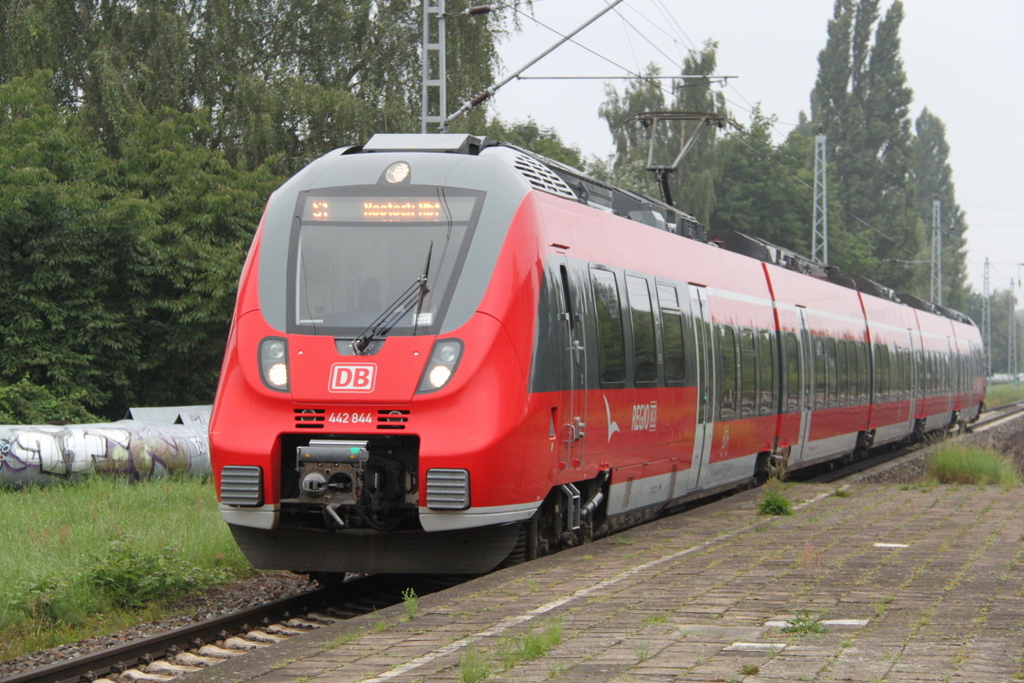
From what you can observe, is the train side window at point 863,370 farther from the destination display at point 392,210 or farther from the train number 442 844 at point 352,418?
the train number 442 844 at point 352,418

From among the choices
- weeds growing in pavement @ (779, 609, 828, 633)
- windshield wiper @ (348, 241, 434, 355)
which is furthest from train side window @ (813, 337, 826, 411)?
weeds growing in pavement @ (779, 609, 828, 633)

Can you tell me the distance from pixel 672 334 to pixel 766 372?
4299mm

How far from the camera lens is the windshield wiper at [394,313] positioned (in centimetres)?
888

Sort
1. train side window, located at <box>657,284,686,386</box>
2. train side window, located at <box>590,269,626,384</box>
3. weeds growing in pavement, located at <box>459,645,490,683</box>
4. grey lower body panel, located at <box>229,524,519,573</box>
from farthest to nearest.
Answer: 1. train side window, located at <box>657,284,686,386</box>
2. train side window, located at <box>590,269,626,384</box>
3. grey lower body panel, located at <box>229,524,519,573</box>
4. weeds growing in pavement, located at <box>459,645,490,683</box>

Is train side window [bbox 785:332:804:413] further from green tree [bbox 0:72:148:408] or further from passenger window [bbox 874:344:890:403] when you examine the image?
green tree [bbox 0:72:148:408]

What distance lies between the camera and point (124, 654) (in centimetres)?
735

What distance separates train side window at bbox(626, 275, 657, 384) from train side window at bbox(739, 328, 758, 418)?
3.52 metres

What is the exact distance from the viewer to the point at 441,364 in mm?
8773

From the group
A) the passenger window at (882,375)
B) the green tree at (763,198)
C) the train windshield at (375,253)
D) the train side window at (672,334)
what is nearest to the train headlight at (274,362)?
the train windshield at (375,253)

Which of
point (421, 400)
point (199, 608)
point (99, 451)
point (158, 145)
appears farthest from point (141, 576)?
point (158, 145)

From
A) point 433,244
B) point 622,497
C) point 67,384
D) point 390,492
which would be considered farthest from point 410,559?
point 67,384

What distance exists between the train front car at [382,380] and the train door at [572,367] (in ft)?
2.10

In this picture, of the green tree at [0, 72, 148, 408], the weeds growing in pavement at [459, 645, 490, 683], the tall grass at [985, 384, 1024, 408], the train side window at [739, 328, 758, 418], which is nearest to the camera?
the weeds growing in pavement at [459, 645, 490, 683]

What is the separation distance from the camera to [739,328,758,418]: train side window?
15.5m
